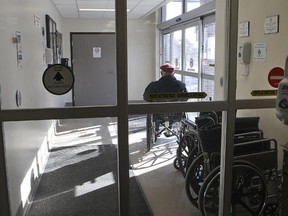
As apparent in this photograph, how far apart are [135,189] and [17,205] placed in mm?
1244

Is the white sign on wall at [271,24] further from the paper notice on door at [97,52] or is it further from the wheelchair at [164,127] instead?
the paper notice on door at [97,52]

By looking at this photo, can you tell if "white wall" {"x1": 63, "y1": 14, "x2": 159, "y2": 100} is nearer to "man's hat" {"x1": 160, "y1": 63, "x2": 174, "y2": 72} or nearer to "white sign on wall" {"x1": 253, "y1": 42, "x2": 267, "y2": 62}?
"man's hat" {"x1": 160, "y1": 63, "x2": 174, "y2": 72}

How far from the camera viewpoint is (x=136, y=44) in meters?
2.34

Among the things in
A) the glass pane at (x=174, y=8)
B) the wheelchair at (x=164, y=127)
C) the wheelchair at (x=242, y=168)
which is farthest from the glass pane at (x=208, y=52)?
the wheelchair at (x=242, y=168)

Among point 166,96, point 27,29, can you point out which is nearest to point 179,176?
point 166,96

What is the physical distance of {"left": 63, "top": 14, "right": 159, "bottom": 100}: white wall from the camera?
1983 mm

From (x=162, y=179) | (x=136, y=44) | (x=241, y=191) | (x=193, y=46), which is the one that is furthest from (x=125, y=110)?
(x=193, y=46)

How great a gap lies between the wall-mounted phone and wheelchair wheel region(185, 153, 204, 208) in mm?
922

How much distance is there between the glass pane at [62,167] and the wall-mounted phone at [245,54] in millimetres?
1376

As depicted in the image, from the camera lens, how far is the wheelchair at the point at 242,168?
2463 millimetres

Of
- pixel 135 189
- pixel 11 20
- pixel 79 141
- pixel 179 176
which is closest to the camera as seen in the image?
pixel 11 20

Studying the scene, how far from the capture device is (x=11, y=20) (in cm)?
254

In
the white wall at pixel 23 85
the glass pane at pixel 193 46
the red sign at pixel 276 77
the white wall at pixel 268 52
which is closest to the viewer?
the red sign at pixel 276 77

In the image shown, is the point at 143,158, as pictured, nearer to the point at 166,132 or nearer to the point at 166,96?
the point at 166,132
